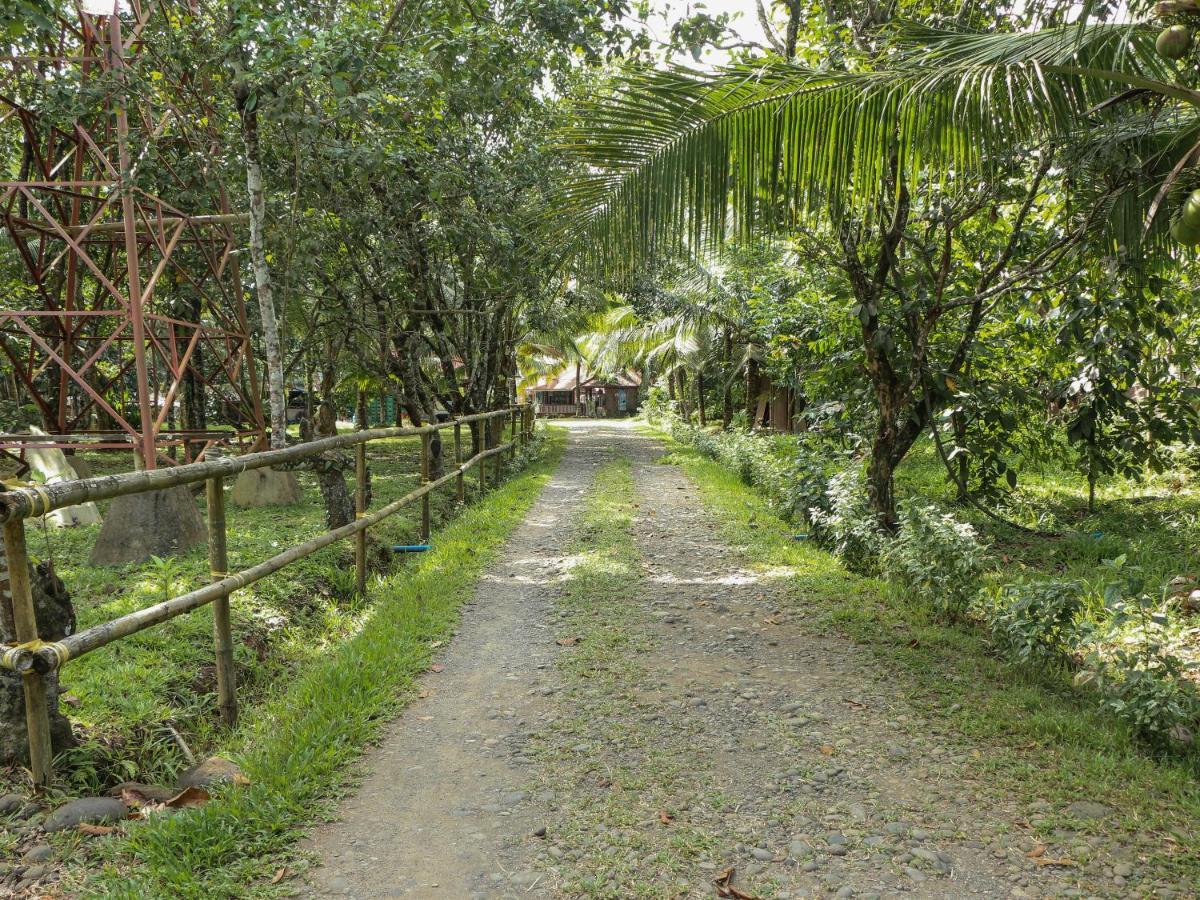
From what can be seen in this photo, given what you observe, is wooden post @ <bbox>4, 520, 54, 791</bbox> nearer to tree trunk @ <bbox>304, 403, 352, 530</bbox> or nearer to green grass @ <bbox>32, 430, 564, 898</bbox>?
green grass @ <bbox>32, 430, 564, 898</bbox>

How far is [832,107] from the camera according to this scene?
3490mm

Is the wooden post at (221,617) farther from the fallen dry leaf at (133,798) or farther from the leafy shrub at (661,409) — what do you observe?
the leafy shrub at (661,409)

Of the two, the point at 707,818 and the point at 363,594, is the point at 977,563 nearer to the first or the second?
the point at 707,818

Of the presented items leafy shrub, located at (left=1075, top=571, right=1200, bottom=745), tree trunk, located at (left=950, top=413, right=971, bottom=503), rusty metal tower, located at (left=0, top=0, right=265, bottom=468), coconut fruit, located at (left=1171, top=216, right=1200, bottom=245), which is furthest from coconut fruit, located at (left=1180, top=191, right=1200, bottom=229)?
rusty metal tower, located at (left=0, top=0, right=265, bottom=468)

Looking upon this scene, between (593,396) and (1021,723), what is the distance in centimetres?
4896

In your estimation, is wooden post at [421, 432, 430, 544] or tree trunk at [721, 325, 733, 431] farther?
tree trunk at [721, 325, 733, 431]

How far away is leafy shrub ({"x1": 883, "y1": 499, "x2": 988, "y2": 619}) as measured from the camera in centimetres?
470

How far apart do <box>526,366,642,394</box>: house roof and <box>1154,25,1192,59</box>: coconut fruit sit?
47202 millimetres

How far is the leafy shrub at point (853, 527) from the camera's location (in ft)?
19.6

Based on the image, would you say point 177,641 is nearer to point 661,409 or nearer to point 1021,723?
point 1021,723

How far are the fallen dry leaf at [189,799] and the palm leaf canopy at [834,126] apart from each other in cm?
280

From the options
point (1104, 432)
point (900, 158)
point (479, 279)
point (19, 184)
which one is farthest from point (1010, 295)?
point (479, 279)

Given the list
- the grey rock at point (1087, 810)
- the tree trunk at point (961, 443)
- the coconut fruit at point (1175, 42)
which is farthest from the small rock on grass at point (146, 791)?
the tree trunk at point (961, 443)

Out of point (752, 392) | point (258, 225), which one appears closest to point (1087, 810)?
point (258, 225)
